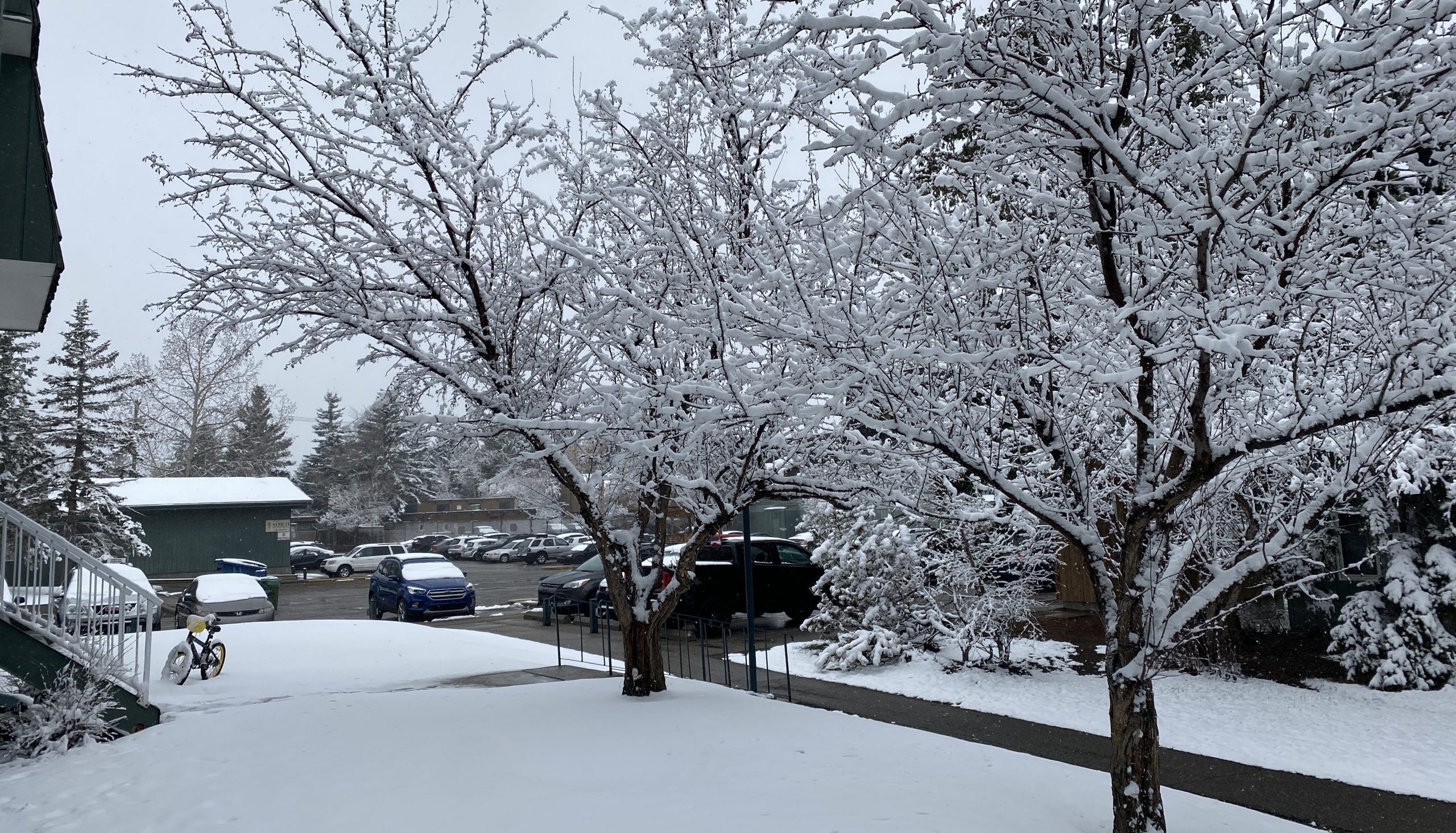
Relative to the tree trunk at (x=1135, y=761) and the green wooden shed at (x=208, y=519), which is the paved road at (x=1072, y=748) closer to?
the tree trunk at (x=1135, y=761)

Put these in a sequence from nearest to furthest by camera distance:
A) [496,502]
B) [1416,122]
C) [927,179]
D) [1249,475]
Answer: [1416,122]
[1249,475]
[927,179]
[496,502]

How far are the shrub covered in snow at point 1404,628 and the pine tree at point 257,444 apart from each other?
5020 cm

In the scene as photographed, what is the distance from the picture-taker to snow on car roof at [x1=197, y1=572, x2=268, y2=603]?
1739 cm

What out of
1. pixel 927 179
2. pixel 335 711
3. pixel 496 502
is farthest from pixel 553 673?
pixel 496 502

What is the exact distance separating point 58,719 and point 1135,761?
758 centimetres

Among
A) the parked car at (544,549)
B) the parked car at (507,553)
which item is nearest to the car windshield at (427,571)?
the parked car at (544,549)

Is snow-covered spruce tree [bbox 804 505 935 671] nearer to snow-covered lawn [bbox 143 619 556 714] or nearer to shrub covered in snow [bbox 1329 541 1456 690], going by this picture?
snow-covered lawn [bbox 143 619 556 714]

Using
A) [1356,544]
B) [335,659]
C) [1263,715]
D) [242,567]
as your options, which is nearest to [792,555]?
[335,659]

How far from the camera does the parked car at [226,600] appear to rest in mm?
17156

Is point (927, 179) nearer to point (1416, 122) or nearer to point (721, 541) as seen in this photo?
point (1416, 122)

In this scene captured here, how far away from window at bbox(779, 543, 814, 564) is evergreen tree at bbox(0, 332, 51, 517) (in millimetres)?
19850

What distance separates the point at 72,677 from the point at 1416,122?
364 inches

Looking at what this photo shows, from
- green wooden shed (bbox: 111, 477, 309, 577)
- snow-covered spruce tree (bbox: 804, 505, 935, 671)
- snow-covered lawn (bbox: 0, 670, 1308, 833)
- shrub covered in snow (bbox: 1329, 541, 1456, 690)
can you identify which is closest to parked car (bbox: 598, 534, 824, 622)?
snow-covered spruce tree (bbox: 804, 505, 935, 671)

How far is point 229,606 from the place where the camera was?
1741 centimetres
